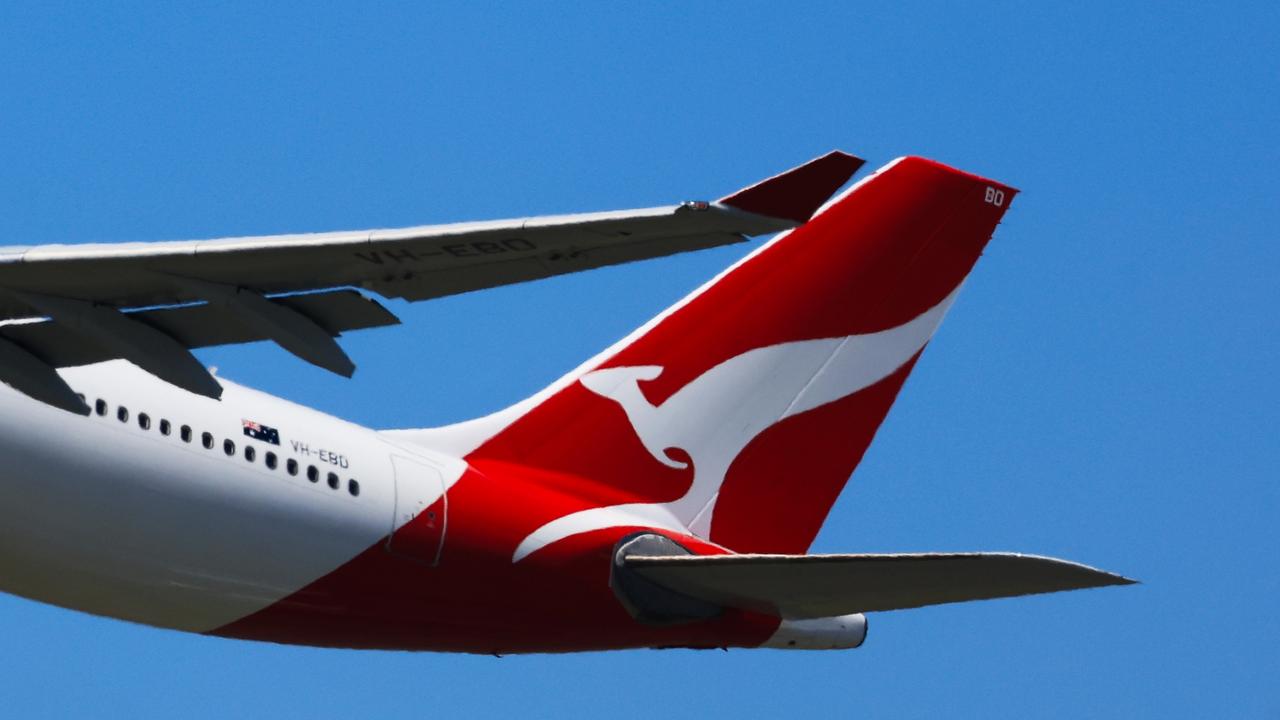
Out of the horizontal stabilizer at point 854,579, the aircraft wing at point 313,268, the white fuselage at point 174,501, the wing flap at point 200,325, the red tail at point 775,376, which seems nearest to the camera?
the aircraft wing at point 313,268

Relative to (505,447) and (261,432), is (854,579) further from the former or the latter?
(261,432)

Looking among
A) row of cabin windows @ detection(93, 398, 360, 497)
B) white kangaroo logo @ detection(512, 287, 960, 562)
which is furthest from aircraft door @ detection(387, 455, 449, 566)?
white kangaroo logo @ detection(512, 287, 960, 562)

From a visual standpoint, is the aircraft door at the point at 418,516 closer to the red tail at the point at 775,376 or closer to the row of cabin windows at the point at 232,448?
the row of cabin windows at the point at 232,448

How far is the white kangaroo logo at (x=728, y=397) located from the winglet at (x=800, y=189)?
8.00 metres

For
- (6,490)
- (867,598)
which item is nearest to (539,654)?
(867,598)

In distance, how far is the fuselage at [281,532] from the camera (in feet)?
50.4

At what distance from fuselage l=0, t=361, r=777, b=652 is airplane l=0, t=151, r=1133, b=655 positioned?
2 centimetres

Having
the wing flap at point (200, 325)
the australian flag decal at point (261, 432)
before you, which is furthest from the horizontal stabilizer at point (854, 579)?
the wing flap at point (200, 325)

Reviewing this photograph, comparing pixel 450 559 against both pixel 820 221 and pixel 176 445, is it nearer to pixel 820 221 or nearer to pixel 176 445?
pixel 176 445

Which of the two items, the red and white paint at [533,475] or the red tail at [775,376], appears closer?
the red and white paint at [533,475]

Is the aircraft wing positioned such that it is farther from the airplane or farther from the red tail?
the red tail

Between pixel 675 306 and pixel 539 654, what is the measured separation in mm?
3626

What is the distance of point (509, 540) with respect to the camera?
17.2m

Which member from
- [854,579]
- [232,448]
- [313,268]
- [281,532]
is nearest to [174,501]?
[232,448]
